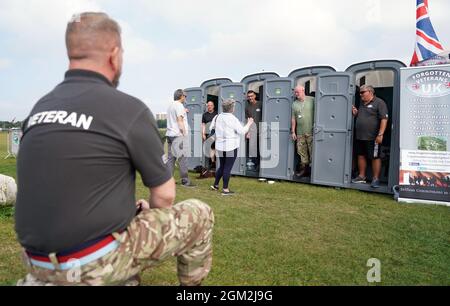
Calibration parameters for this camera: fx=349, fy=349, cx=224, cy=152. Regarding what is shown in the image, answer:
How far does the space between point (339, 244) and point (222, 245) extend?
4.16ft

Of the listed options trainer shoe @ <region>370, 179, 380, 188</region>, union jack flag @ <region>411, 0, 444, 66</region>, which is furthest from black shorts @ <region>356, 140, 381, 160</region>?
union jack flag @ <region>411, 0, 444, 66</region>

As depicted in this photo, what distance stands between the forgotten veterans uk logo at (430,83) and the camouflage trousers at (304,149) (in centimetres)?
233

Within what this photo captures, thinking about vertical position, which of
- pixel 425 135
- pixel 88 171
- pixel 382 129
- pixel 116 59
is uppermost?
pixel 116 59

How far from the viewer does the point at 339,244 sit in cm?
377

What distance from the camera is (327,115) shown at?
7.14 metres

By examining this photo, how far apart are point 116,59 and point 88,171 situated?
59cm

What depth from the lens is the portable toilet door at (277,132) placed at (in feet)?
25.7

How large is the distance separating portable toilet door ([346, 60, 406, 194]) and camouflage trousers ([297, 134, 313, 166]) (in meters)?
1.03

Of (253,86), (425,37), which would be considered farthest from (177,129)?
(425,37)

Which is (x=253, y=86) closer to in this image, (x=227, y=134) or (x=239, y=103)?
(x=239, y=103)

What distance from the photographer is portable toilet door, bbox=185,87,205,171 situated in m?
9.62

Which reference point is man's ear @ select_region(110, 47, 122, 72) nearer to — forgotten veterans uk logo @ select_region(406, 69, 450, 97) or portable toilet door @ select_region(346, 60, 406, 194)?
forgotten veterans uk logo @ select_region(406, 69, 450, 97)
